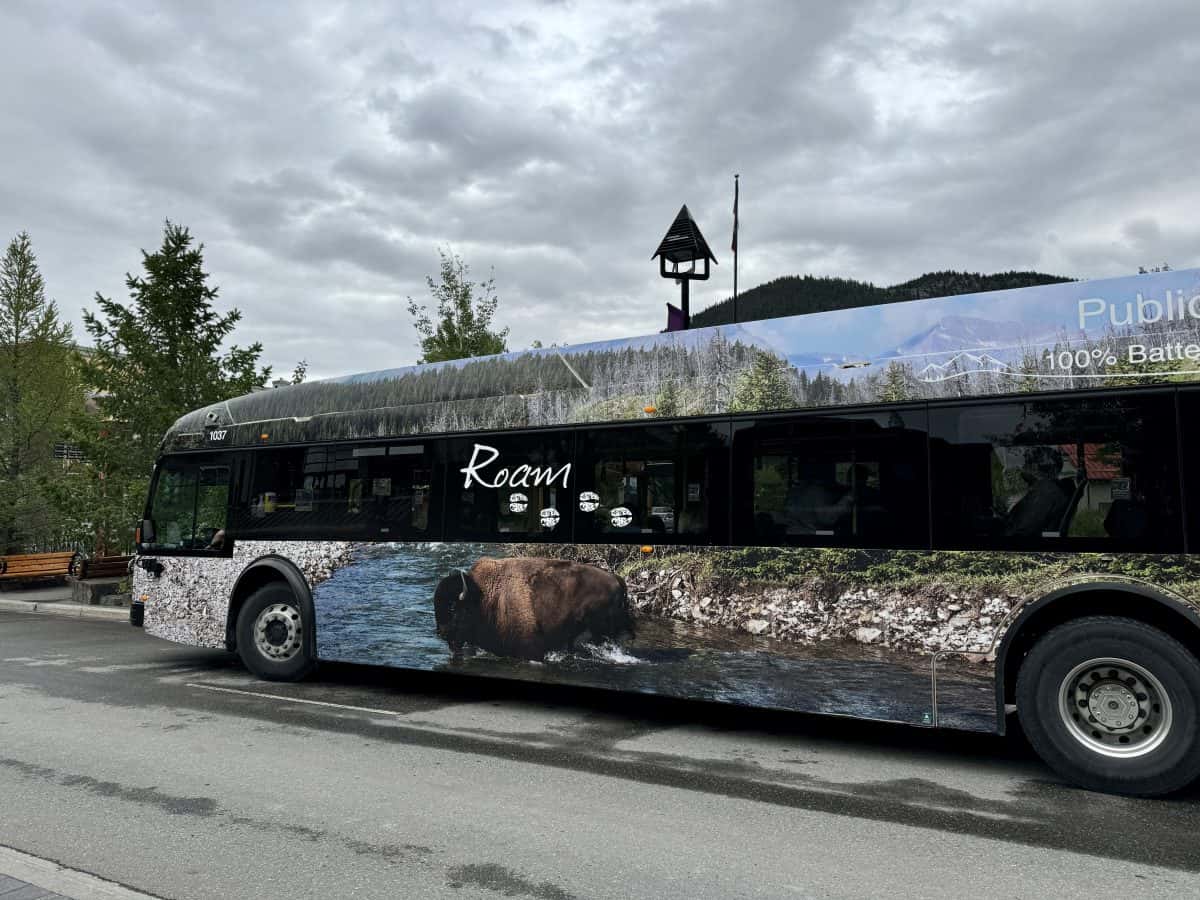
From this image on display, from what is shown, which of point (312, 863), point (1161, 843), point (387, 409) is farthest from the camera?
point (387, 409)

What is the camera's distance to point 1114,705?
5.28 metres

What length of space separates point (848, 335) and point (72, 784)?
5894 millimetres

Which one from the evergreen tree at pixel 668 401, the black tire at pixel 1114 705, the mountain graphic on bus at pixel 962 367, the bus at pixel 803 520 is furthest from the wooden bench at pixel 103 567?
the black tire at pixel 1114 705

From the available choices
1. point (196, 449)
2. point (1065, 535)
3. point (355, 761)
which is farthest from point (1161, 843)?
point (196, 449)

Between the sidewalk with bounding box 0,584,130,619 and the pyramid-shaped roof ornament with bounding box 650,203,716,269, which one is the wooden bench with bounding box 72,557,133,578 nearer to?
the sidewalk with bounding box 0,584,130,619

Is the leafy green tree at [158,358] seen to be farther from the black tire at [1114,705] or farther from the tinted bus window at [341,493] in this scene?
the black tire at [1114,705]

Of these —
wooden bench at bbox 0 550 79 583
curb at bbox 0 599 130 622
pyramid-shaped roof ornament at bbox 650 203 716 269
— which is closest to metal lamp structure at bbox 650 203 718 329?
pyramid-shaped roof ornament at bbox 650 203 716 269

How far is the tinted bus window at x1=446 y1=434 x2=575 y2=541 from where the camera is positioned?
24.4ft

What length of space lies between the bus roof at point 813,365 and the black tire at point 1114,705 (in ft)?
5.20

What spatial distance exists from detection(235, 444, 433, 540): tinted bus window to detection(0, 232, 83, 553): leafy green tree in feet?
50.6

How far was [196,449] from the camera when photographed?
9.90 metres

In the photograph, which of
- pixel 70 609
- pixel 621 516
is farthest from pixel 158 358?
pixel 621 516

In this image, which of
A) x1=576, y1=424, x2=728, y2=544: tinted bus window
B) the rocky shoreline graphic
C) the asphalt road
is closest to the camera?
the asphalt road

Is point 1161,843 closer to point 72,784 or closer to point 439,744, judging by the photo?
point 439,744
